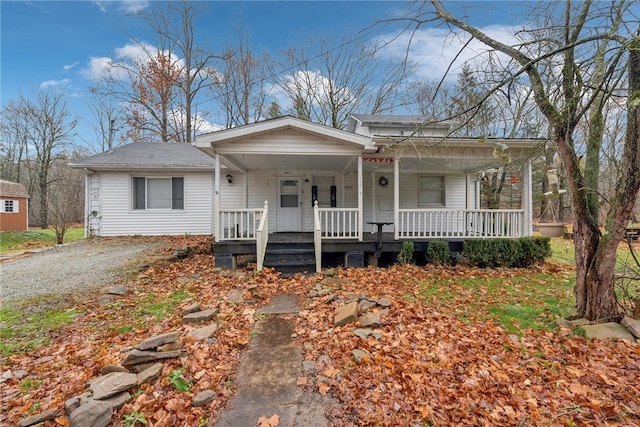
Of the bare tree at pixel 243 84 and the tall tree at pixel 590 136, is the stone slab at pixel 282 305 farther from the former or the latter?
the bare tree at pixel 243 84

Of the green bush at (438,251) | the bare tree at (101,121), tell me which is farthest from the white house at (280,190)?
the bare tree at (101,121)

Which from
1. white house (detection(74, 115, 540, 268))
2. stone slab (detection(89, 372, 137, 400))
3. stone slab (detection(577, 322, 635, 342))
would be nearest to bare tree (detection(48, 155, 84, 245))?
white house (detection(74, 115, 540, 268))

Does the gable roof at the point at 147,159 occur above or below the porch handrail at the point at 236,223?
above

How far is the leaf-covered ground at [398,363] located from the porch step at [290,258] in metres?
1.43

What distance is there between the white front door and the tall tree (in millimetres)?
7213

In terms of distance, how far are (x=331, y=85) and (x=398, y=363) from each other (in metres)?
17.7

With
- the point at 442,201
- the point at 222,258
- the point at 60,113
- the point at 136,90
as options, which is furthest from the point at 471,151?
the point at 60,113

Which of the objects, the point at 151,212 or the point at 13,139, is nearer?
the point at 151,212

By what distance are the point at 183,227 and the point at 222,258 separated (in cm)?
544

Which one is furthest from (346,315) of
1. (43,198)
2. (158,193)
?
(43,198)

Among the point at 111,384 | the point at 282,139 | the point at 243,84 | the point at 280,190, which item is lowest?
the point at 111,384

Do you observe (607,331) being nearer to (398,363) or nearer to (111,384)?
(398,363)

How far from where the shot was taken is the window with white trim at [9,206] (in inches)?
644

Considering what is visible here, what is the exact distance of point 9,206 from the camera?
16.8 m
